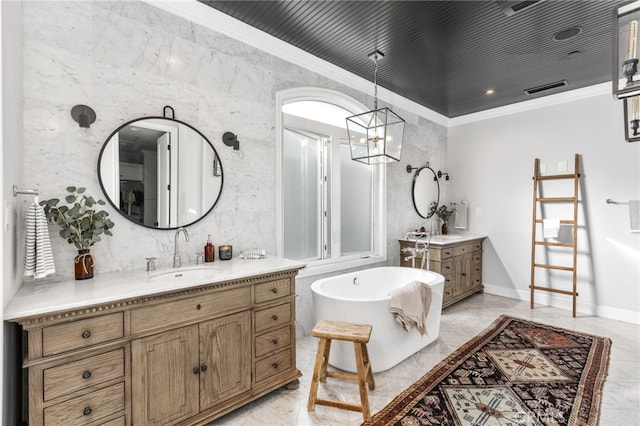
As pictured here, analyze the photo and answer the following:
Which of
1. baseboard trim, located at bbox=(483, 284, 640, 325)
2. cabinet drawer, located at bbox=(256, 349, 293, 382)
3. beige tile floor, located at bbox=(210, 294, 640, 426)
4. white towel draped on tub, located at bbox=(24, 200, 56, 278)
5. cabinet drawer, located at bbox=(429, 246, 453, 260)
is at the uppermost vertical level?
white towel draped on tub, located at bbox=(24, 200, 56, 278)

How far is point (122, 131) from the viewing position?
208 cm

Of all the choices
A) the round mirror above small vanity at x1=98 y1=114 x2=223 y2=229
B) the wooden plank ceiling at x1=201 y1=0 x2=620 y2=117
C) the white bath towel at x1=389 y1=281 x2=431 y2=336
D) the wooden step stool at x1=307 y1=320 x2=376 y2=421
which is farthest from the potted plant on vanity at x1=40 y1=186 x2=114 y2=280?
the white bath towel at x1=389 y1=281 x2=431 y2=336

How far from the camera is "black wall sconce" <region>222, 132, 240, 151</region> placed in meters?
2.57

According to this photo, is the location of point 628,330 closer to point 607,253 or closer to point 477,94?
point 607,253

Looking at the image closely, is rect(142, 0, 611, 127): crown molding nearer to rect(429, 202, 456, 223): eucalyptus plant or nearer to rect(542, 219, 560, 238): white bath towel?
rect(429, 202, 456, 223): eucalyptus plant

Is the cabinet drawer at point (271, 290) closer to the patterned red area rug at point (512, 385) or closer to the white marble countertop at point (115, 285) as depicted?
the white marble countertop at point (115, 285)

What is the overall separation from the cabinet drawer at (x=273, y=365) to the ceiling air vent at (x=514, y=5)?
2991mm

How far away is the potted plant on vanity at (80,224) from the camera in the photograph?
69.9 inches

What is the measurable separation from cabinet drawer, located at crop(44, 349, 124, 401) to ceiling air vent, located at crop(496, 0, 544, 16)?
10.9 feet

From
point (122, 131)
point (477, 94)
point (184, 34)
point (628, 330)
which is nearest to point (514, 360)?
point (628, 330)

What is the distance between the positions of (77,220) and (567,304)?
5390mm

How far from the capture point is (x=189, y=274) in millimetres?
2096

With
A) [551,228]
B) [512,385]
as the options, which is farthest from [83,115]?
[551,228]

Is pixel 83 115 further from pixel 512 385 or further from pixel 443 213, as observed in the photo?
pixel 443 213
